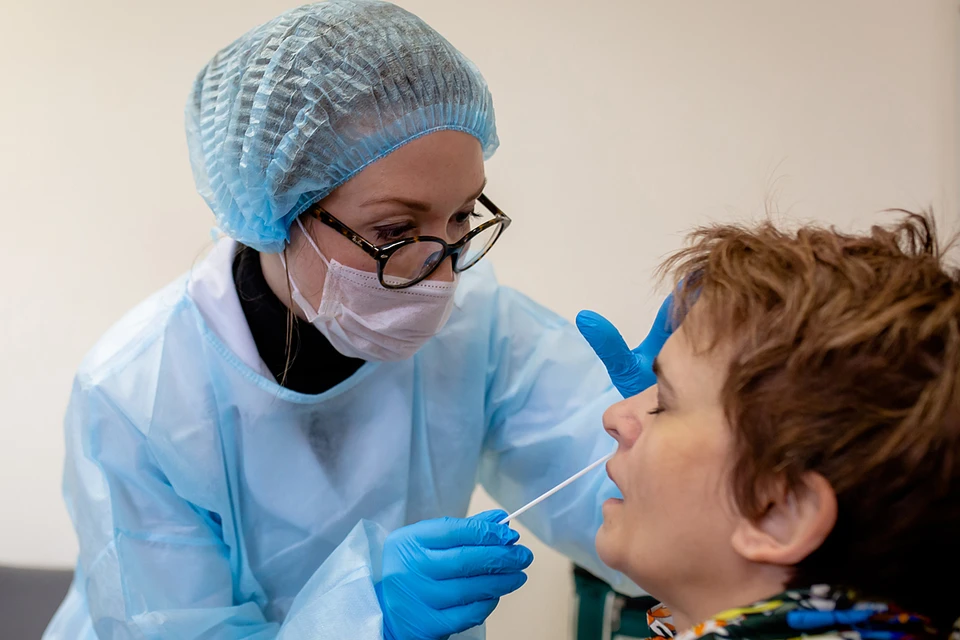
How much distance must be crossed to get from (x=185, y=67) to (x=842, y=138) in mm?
1617

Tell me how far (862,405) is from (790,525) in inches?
5.4

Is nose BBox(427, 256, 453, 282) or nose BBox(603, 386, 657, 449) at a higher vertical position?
nose BBox(427, 256, 453, 282)

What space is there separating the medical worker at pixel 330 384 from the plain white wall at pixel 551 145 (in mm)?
576

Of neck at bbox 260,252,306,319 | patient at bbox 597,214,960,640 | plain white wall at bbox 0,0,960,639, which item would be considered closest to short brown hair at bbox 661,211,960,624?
patient at bbox 597,214,960,640

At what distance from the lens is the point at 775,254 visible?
780mm

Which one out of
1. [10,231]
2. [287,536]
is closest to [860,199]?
[287,536]

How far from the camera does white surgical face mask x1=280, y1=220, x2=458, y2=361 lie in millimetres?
1054

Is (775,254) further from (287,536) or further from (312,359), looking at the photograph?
(287,536)

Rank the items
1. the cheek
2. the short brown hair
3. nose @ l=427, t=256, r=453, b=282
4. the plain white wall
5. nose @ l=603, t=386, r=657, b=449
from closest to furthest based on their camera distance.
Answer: the short brown hair
the cheek
nose @ l=603, t=386, r=657, b=449
nose @ l=427, t=256, r=453, b=282
the plain white wall

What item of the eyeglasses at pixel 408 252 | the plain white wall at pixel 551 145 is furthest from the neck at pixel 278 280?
the plain white wall at pixel 551 145

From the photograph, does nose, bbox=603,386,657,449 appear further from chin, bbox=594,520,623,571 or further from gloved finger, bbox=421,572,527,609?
gloved finger, bbox=421,572,527,609

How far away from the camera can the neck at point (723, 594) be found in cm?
75

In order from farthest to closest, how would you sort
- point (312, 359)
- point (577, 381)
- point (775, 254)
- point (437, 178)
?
1. point (577, 381)
2. point (312, 359)
3. point (437, 178)
4. point (775, 254)

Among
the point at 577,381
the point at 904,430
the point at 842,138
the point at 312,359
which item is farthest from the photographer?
the point at 842,138
